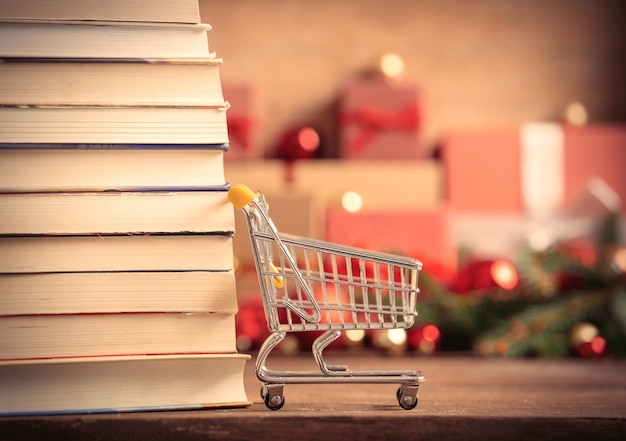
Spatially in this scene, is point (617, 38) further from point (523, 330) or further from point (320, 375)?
point (320, 375)

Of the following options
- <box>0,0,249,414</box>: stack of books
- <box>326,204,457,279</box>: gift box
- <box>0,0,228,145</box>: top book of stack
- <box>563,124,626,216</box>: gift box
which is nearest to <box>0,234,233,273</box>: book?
<box>0,0,249,414</box>: stack of books

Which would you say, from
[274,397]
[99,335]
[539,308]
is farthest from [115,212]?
[539,308]

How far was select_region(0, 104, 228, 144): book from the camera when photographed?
3.05 ft

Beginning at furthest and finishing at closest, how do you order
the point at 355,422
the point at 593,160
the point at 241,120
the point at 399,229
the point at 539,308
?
the point at 593,160 < the point at 241,120 < the point at 399,229 < the point at 539,308 < the point at 355,422

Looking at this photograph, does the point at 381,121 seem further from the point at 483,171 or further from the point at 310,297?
the point at 310,297

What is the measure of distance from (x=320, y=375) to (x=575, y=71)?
103 inches

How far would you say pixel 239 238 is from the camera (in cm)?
235

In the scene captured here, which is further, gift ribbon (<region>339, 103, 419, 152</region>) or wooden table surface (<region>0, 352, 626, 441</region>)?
gift ribbon (<region>339, 103, 419, 152</region>)

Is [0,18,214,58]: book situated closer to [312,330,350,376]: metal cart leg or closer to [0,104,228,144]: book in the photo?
[0,104,228,144]: book

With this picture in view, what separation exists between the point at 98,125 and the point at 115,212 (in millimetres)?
98

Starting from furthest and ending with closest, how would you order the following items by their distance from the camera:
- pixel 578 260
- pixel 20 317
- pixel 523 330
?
pixel 578 260 → pixel 523 330 → pixel 20 317

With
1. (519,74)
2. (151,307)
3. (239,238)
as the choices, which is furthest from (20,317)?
(519,74)

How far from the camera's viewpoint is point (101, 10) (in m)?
0.95

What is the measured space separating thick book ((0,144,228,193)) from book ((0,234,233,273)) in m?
0.05
